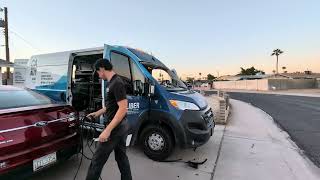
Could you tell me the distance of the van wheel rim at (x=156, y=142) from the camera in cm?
569

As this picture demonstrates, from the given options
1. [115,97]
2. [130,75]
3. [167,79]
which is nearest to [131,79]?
[130,75]

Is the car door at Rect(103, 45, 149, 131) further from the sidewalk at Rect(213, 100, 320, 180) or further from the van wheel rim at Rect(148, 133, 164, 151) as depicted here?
the sidewalk at Rect(213, 100, 320, 180)

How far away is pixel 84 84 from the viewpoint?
24.0ft

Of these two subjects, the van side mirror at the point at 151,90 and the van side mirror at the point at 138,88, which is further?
the van side mirror at the point at 138,88

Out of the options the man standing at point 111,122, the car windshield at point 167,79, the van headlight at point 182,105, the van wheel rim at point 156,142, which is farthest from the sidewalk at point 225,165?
the car windshield at point 167,79

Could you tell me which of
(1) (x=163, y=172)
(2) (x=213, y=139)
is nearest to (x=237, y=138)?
(2) (x=213, y=139)

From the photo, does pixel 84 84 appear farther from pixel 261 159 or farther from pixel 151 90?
pixel 261 159

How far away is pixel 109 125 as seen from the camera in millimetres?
3492

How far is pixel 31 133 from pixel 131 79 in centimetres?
252

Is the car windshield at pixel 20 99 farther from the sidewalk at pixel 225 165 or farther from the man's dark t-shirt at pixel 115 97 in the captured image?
the man's dark t-shirt at pixel 115 97

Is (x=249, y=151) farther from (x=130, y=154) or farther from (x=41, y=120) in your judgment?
(x=41, y=120)

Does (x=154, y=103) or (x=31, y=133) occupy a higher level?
(x=154, y=103)

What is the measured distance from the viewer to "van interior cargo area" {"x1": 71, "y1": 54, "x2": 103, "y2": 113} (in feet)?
23.4

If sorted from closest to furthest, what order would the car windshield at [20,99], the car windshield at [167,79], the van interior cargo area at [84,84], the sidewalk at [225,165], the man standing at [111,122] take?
the man standing at [111,122] → the car windshield at [20,99] → the sidewalk at [225,165] → the car windshield at [167,79] → the van interior cargo area at [84,84]
